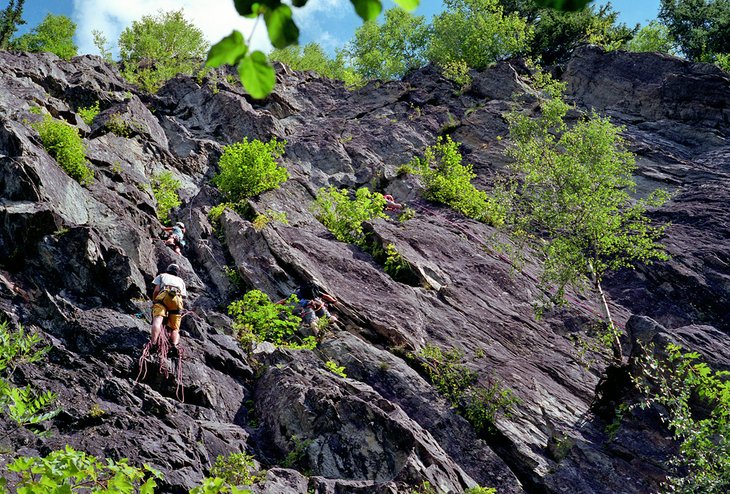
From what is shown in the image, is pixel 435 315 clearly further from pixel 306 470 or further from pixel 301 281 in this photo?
pixel 306 470

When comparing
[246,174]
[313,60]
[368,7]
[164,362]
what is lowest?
[164,362]

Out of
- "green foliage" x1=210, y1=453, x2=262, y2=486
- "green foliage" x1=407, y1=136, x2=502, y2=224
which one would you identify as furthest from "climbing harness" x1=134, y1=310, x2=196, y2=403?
"green foliage" x1=407, y1=136, x2=502, y2=224

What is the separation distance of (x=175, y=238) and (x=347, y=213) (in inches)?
221

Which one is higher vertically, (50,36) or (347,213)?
(50,36)

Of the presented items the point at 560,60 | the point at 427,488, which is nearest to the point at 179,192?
the point at 427,488

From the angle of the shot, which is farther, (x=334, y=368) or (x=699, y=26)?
(x=699, y=26)

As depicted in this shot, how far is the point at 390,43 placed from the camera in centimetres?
4309

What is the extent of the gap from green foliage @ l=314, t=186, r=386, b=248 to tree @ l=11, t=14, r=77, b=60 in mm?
28344

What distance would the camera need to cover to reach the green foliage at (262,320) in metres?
13.5

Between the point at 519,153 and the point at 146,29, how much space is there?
1178 inches

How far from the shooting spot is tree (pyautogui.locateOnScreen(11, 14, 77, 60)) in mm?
40331

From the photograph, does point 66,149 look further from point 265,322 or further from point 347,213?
point 347,213

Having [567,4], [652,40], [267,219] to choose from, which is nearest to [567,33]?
[652,40]

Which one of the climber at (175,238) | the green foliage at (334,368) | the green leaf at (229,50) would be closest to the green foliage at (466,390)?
the green foliage at (334,368)
